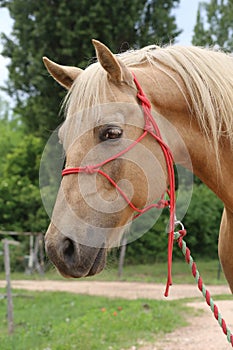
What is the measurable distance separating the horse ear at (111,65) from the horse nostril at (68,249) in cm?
70

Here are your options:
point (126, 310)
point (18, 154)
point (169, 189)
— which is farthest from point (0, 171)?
point (169, 189)

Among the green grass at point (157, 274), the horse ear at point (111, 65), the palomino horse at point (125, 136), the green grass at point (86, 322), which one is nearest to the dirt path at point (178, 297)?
the green grass at point (86, 322)

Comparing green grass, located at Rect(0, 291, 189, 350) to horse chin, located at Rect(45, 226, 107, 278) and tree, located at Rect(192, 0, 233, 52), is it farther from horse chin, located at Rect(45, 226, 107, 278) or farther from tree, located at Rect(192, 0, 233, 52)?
tree, located at Rect(192, 0, 233, 52)

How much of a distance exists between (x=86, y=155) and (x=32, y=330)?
17.3 ft

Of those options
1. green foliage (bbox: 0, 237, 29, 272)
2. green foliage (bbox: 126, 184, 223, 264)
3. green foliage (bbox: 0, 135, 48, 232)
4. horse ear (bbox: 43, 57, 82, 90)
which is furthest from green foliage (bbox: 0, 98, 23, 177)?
horse ear (bbox: 43, 57, 82, 90)

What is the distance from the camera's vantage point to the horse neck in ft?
6.97

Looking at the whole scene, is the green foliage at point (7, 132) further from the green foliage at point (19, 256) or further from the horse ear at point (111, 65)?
the horse ear at point (111, 65)

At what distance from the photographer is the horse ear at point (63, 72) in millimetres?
2189

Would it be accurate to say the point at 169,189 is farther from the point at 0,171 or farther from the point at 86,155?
the point at 0,171

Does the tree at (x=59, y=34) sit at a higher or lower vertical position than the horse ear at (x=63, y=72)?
lower

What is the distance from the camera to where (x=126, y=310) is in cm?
804

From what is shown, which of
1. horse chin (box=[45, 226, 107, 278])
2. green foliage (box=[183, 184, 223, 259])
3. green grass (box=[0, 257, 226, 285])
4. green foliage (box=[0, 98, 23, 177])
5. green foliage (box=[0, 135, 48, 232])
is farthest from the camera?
green foliage (box=[0, 98, 23, 177])

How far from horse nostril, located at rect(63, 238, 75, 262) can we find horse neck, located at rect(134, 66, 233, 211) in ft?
2.09

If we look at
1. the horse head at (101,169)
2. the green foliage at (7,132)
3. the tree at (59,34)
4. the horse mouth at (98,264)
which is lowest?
the green foliage at (7,132)
